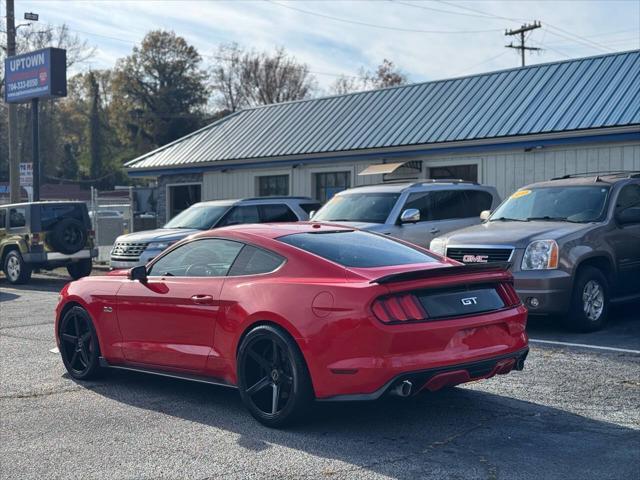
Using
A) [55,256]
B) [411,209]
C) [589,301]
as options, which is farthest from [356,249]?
[55,256]

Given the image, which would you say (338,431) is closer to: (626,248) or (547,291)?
(547,291)

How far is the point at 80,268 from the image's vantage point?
19.9m

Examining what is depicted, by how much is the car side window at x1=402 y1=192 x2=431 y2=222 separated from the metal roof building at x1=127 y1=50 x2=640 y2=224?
485 cm

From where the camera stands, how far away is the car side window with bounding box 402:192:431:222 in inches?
548

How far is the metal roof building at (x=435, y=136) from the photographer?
1788cm

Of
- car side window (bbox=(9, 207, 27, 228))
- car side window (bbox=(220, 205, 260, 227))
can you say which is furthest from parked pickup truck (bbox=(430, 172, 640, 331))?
car side window (bbox=(9, 207, 27, 228))

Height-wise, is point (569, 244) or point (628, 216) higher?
point (628, 216)

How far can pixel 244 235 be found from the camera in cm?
683

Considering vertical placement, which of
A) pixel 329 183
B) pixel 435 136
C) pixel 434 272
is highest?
pixel 435 136

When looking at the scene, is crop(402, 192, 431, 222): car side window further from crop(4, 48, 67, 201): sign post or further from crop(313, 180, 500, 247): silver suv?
crop(4, 48, 67, 201): sign post

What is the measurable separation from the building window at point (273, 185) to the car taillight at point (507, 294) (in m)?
18.1

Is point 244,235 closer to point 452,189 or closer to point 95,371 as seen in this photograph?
point 95,371

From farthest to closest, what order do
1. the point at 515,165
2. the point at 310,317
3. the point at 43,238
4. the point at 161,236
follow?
the point at 515,165, the point at 43,238, the point at 161,236, the point at 310,317

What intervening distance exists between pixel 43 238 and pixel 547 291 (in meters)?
12.5
